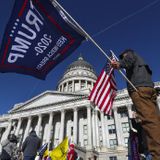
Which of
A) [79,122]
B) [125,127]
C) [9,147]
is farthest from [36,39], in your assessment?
[79,122]

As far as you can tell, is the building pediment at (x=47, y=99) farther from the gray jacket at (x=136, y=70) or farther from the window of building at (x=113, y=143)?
the gray jacket at (x=136, y=70)

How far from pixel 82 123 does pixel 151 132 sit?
42.4 m

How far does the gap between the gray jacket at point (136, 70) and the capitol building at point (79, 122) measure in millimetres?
30736

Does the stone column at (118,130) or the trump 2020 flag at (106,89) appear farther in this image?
the stone column at (118,130)

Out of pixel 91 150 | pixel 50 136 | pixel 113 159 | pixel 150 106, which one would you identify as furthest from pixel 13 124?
pixel 150 106

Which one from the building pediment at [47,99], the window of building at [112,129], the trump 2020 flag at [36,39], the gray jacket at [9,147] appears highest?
the building pediment at [47,99]

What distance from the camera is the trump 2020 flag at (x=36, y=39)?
5.47 metres

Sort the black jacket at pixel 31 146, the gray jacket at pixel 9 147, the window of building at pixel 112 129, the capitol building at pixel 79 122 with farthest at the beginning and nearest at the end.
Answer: the window of building at pixel 112 129 → the capitol building at pixel 79 122 → the gray jacket at pixel 9 147 → the black jacket at pixel 31 146

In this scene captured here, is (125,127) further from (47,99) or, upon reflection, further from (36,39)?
(36,39)

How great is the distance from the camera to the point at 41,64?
620 cm

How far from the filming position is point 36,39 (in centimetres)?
589

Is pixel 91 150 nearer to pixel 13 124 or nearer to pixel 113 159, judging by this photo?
pixel 113 159

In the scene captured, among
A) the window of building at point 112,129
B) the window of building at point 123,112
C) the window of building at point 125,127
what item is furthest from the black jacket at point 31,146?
the window of building at point 123,112

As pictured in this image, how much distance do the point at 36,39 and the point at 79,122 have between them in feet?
134
